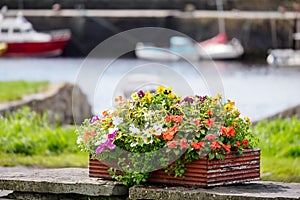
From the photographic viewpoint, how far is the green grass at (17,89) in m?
15.9

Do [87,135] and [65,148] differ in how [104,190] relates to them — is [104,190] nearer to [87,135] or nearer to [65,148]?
[87,135]

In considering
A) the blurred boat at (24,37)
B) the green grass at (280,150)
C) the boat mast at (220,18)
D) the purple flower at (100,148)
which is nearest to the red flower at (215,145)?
the purple flower at (100,148)

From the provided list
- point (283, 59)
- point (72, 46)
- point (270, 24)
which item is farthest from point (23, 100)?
point (72, 46)

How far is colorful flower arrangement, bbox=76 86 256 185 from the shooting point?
5852mm

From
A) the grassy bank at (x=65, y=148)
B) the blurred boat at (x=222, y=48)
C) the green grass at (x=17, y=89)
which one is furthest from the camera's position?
the blurred boat at (x=222, y=48)

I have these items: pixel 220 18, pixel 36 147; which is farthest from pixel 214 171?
pixel 220 18

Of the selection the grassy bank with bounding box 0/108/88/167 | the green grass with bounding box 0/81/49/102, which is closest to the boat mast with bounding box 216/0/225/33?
the green grass with bounding box 0/81/49/102

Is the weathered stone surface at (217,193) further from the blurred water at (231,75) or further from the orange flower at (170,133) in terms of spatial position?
the blurred water at (231,75)

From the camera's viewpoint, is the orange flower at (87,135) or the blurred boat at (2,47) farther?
the blurred boat at (2,47)

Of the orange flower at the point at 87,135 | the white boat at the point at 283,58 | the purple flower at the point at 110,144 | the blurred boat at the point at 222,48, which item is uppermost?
the blurred boat at the point at 222,48

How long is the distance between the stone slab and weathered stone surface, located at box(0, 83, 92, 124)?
765 cm

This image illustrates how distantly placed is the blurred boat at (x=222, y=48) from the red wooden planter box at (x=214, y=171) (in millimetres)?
56612

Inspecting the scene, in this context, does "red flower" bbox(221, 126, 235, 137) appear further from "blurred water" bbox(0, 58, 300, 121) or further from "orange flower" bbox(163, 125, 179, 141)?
"blurred water" bbox(0, 58, 300, 121)

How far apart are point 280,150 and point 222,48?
176ft
